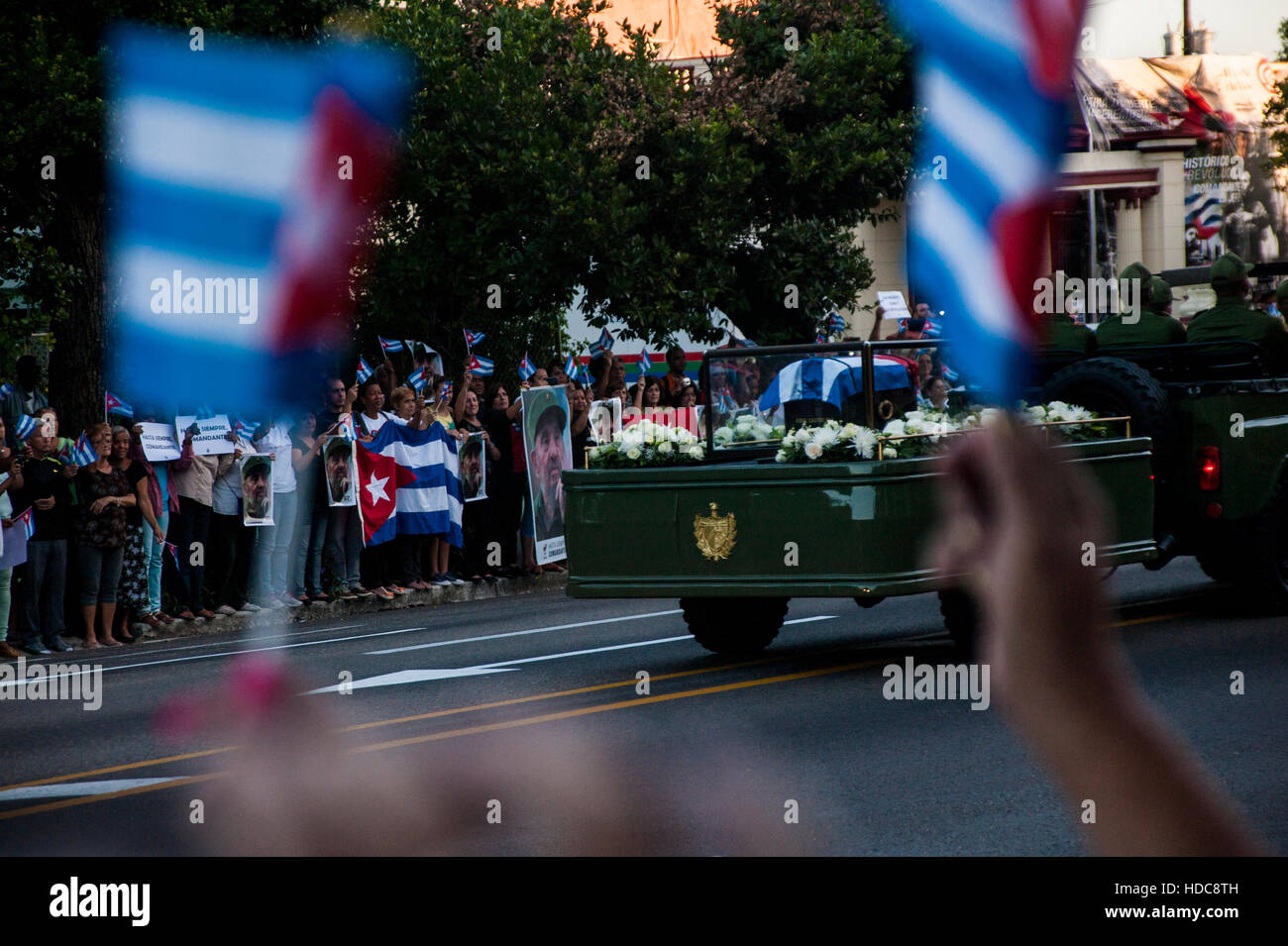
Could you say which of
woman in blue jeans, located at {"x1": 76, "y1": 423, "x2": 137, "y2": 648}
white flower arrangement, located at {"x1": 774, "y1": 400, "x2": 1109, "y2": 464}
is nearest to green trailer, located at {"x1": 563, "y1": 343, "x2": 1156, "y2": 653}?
white flower arrangement, located at {"x1": 774, "y1": 400, "x2": 1109, "y2": 464}

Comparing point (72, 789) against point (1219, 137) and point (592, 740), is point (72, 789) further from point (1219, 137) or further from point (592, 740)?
point (1219, 137)

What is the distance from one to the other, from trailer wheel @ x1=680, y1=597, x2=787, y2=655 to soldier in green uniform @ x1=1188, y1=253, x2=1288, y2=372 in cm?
365

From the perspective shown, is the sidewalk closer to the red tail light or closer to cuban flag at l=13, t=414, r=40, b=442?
cuban flag at l=13, t=414, r=40, b=442

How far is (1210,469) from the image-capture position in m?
11.8

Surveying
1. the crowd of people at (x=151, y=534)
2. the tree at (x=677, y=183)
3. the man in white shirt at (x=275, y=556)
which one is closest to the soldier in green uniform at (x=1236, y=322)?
the crowd of people at (x=151, y=534)

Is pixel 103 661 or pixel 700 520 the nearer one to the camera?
pixel 700 520

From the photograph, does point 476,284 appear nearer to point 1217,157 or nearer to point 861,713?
point 861,713

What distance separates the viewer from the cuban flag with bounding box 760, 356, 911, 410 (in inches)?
428

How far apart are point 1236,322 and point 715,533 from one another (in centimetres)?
424

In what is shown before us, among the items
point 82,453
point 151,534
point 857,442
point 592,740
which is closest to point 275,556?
point 592,740
